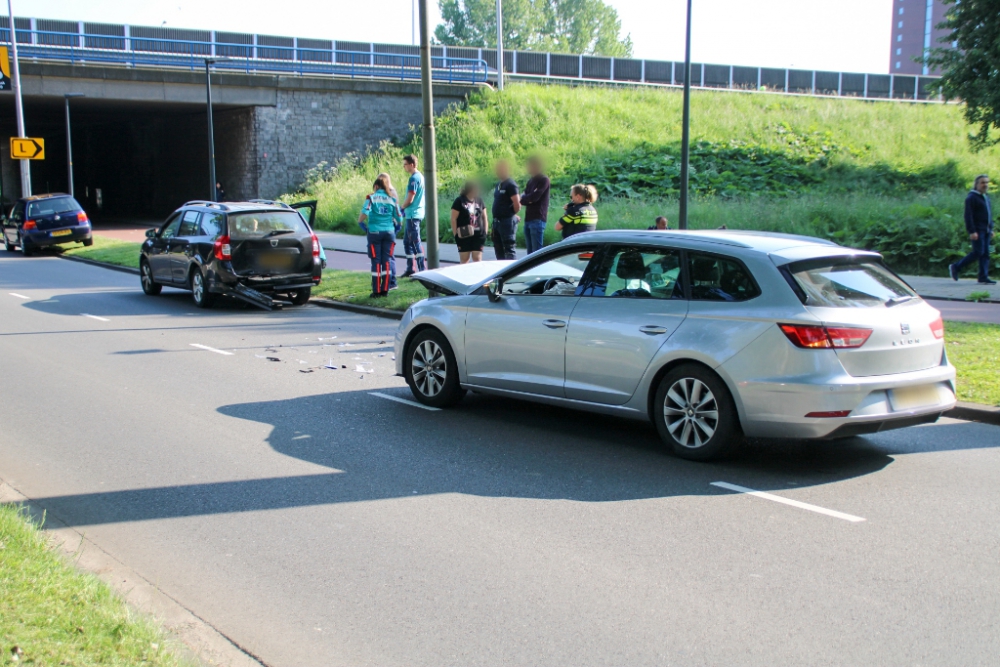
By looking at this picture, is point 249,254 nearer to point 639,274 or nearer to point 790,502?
point 639,274

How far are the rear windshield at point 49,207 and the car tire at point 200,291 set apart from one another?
1474 centimetres

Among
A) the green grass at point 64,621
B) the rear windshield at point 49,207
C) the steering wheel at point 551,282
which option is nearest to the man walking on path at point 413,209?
the steering wheel at point 551,282

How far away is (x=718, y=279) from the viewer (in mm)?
6609

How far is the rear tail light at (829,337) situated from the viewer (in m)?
6.02

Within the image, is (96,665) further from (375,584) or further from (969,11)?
(969,11)

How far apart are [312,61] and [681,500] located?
42.5m

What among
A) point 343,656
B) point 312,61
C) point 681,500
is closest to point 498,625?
point 343,656

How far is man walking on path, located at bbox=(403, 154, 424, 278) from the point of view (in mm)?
16172

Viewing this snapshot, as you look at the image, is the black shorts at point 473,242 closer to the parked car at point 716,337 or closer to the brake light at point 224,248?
the brake light at point 224,248

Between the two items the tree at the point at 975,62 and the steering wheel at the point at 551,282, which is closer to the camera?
the steering wheel at the point at 551,282

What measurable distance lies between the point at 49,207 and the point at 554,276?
2483 cm

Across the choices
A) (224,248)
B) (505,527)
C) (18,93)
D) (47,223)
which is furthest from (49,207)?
(505,527)

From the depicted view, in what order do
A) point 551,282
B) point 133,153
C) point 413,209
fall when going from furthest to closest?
point 133,153 < point 413,209 < point 551,282

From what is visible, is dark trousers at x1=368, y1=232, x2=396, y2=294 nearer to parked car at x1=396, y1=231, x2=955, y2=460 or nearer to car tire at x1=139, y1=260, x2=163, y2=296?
car tire at x1=139, y1=260, x2=163, y2=296
